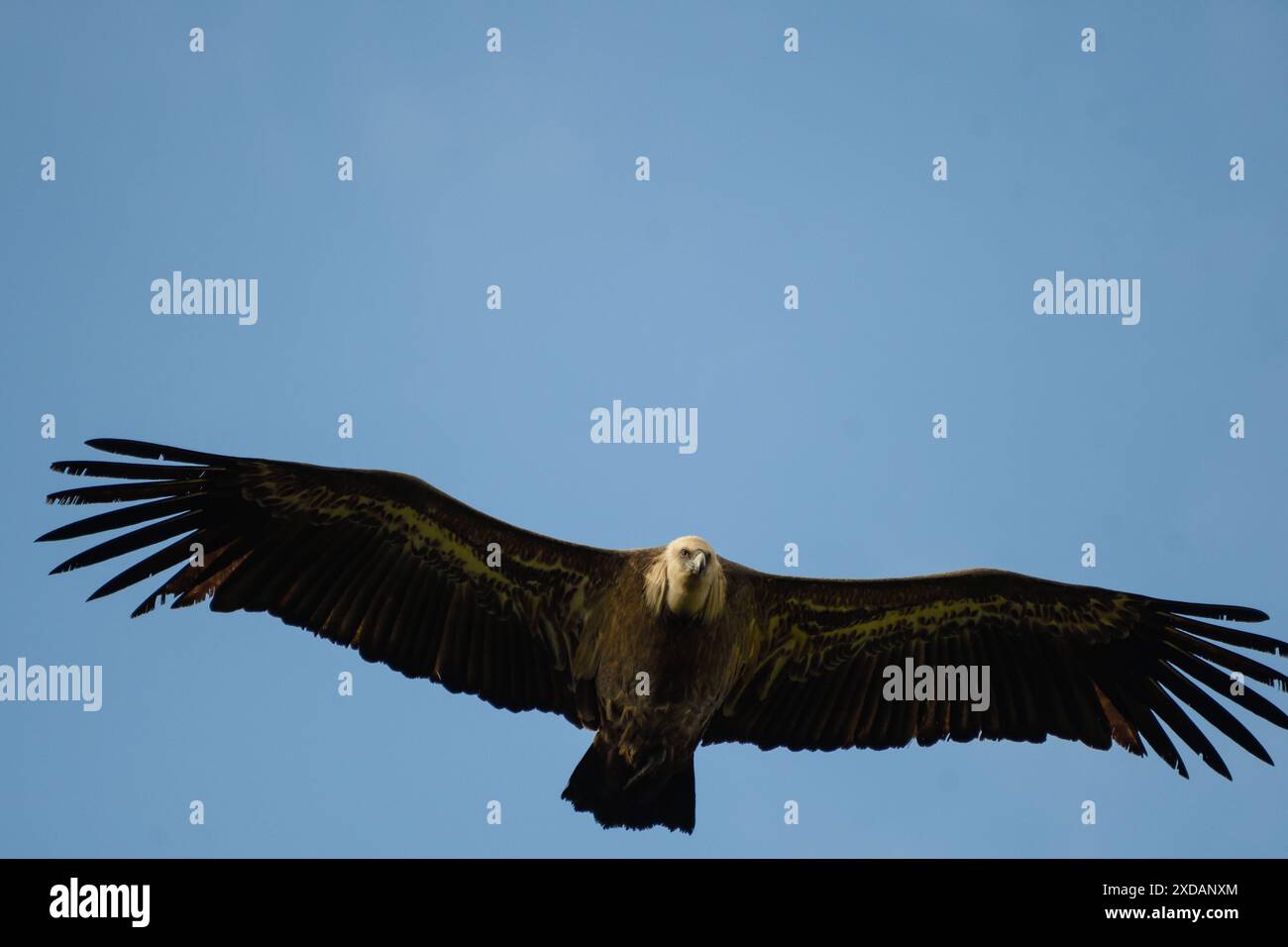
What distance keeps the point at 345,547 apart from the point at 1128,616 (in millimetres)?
6616

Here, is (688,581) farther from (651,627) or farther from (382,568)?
(382,568)

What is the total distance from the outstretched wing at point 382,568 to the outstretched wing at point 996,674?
5.44ft

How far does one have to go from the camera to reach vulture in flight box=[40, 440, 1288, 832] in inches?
447

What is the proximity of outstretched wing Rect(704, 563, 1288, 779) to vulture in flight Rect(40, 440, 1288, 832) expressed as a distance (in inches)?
0.7

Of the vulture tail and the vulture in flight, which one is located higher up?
the vulture in flight

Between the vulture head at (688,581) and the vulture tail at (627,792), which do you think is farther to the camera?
the vulture tail at (627,792)

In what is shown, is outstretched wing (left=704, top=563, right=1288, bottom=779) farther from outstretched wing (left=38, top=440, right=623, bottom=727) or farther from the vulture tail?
outstretched wing (left=38, top=440, right=623, bottom=727)

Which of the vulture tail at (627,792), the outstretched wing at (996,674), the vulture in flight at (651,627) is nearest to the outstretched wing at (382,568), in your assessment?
the vulture in flight at (651,627)

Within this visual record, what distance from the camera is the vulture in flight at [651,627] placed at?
37.3 ft

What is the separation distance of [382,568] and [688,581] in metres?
2.59

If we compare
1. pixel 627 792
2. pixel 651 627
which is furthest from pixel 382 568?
pixel 627 792

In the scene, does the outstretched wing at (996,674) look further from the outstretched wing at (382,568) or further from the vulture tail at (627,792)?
the outstretched wing at (382,568)

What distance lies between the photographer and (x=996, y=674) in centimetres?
1241

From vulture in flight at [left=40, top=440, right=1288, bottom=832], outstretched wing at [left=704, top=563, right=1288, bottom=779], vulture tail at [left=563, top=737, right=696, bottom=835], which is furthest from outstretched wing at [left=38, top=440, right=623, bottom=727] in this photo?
outstretched wing at [left=704, top=563, right=1288, bottom=779]
